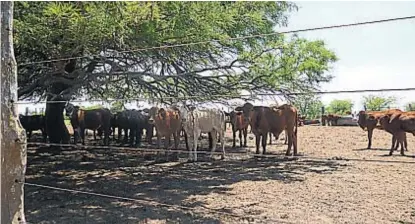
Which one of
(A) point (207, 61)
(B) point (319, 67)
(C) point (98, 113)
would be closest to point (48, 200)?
(A) point (207, 61)

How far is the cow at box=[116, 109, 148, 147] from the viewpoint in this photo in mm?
11438

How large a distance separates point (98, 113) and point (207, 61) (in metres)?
5.77

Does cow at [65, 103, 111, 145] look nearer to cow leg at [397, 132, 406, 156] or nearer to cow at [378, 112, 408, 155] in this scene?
cow at [378, 112, 408, 155]

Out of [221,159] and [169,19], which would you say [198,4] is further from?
[221,159]

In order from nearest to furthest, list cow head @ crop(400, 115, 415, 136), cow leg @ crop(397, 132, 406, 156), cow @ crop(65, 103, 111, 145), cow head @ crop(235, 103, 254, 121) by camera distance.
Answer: cow head @ crop(235, 103, 254, 121) < cow head @ crop(400, 115, 415, 136) < cow leg @ crop(397, 132, 406, 156) < cow @ crop(65, 103, 111, 145)

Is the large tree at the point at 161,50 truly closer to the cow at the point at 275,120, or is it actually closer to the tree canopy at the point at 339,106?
the tree canopy at the point at 339,106

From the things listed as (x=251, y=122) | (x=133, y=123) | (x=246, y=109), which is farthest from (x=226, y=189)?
(x=133, y=123)

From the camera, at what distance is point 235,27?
5422 millimetres

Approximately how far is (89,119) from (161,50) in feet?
22.9

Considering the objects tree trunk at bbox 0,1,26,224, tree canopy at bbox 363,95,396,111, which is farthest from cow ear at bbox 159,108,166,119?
tree trunk at bbox 0,1,26,224

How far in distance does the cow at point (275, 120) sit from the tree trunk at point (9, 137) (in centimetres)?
659

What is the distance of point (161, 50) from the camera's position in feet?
16.3

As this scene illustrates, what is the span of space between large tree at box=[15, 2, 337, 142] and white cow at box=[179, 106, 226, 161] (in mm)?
1967

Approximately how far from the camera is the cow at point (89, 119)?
1141 cm
